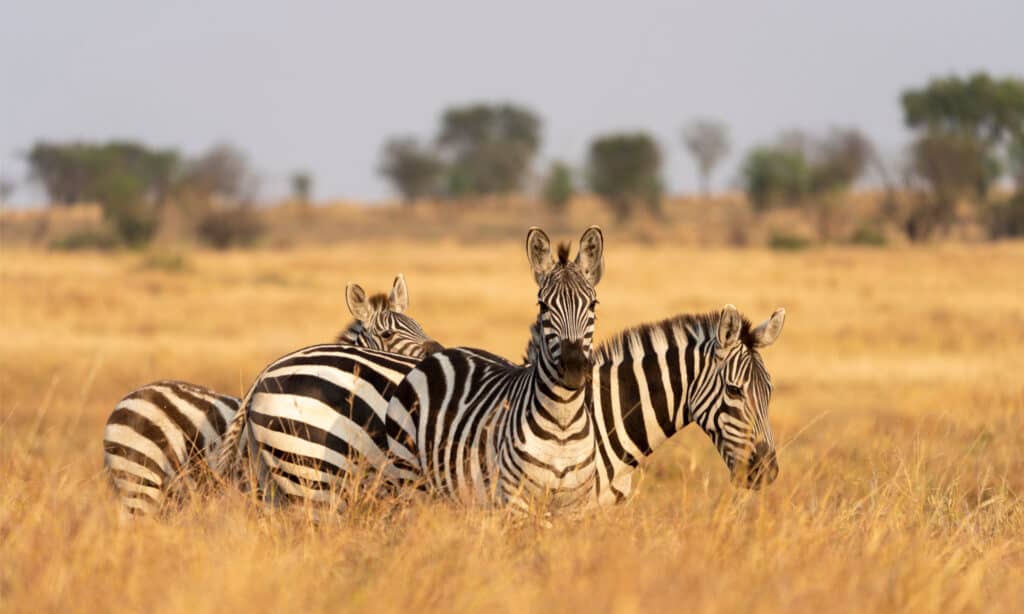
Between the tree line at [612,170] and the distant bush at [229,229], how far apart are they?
0.26 ft

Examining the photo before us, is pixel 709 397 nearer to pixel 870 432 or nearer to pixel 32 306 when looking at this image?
pixel 870 432

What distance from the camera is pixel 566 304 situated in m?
5.41

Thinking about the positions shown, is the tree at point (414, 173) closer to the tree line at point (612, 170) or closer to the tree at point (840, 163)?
the tree line at point (612, 170)

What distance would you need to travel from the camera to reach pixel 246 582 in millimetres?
4070

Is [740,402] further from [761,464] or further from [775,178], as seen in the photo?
[775,178]

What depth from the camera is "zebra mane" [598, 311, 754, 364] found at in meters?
6.43

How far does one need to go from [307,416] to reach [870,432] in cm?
859

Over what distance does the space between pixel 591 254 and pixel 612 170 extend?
2856 inches

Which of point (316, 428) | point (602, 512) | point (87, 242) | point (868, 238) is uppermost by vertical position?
point (87, 242)

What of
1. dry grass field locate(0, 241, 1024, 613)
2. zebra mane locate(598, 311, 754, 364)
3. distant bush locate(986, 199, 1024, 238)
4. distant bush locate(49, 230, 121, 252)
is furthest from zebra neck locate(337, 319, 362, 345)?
distant bush locate(986, 199, 1024, 238)

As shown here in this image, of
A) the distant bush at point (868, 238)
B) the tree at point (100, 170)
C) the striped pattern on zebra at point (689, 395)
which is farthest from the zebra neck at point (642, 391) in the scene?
the tree at point (100, 170)

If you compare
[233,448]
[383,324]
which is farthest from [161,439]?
[383,324]

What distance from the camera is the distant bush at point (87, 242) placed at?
48.1 meters

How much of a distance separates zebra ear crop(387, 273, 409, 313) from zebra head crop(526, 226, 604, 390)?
10.0 feet
